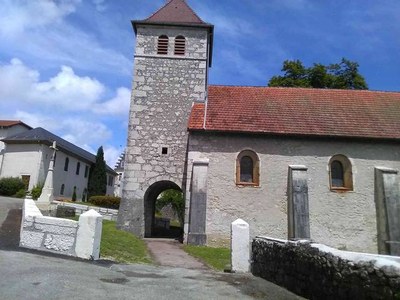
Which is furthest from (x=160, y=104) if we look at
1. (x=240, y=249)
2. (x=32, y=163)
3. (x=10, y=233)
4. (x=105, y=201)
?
(x=32, y=163)

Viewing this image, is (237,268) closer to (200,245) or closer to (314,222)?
(200,245)

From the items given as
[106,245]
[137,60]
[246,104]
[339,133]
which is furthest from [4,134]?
[339,133]

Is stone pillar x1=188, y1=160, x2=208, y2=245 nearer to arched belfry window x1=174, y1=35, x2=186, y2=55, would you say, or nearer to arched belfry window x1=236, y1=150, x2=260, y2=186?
arched belfry window x1=236, y1=150, x2=260, y2=186

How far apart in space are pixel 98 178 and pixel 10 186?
493 inches

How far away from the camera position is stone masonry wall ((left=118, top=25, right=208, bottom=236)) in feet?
61.8

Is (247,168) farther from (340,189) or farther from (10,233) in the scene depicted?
(10,233)

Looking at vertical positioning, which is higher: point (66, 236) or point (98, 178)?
point (98, 178)

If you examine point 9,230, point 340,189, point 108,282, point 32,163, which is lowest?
point 108,282

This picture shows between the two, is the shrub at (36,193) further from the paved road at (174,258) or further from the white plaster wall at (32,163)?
the paved road at (174,258)

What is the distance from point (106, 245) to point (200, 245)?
542 centimetres

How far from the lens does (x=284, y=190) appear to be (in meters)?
17.2

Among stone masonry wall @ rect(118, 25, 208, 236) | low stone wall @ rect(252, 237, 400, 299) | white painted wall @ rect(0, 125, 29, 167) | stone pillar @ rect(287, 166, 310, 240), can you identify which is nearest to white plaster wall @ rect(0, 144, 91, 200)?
white painted wall @ rect(0, 125, 29, 167)

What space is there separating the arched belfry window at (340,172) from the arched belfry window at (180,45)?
34.1 feet

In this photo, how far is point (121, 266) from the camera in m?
8.70
